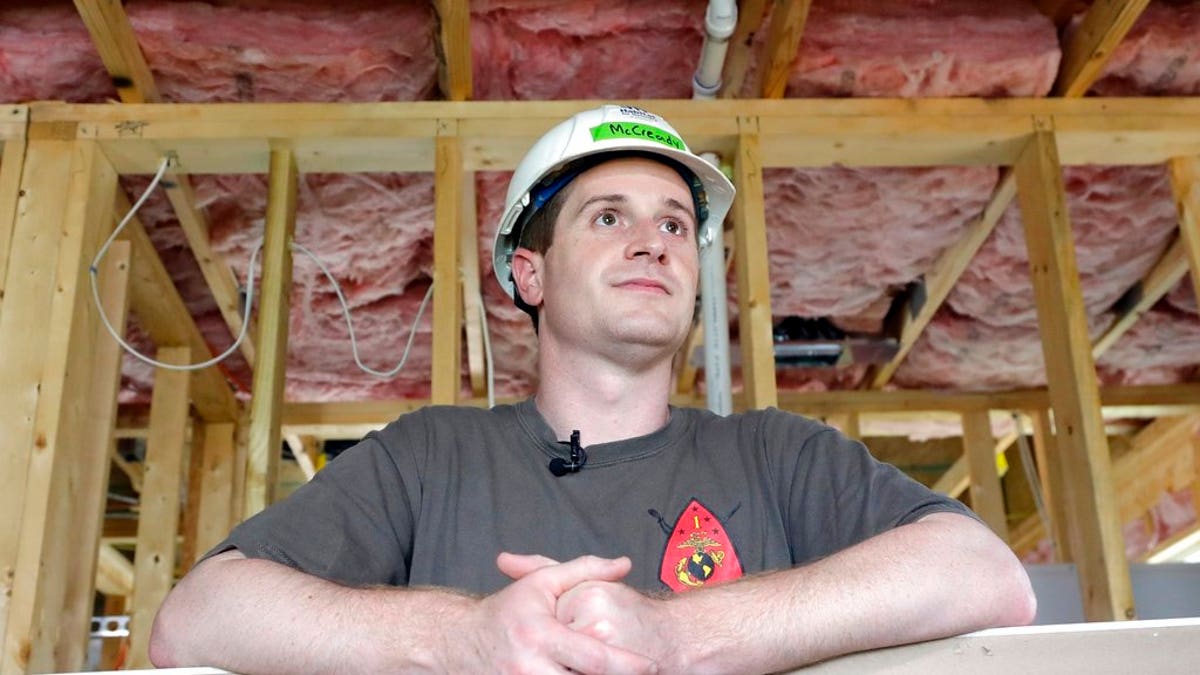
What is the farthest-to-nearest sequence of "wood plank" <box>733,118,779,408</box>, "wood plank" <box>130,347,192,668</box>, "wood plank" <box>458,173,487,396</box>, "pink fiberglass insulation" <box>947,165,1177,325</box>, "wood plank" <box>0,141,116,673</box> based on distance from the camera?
1. "wood plank" <box>130,347,192,668</box>
2. "pink fiberglass insulation" <box>947,165,1177,325</box>
3. "wood plank" <box>458,173,487,396</box>
4. "wood plank" <box>733,118,779,408</box>
5. "wood plank" <box>0,141,116,673</box>

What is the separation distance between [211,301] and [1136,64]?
313 centimetres

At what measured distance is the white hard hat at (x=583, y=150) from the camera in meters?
1.80

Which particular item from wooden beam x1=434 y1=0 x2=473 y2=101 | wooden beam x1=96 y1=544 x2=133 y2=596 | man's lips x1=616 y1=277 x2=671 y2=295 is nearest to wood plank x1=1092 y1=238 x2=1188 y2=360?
wooden beam x1=434 y1=0 x2=473 y2=101

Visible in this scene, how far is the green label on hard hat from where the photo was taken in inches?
71.2

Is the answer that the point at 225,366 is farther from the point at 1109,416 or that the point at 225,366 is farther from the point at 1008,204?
the point at 1109,416

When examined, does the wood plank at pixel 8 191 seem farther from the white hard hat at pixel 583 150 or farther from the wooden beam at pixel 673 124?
the white hard hat at pixel 583 150

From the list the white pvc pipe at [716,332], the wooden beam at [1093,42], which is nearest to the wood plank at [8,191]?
the white pvc pipe at [716,332]

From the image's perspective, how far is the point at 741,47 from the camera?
3.00m

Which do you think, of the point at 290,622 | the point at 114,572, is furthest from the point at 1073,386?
the point at 114,572

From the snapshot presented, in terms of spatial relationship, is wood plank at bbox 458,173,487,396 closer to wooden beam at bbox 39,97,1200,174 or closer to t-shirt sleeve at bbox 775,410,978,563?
wooden beam at bbox 39,97,1200,174

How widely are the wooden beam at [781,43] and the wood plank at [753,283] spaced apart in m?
0.17

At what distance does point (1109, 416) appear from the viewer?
17.6 feet

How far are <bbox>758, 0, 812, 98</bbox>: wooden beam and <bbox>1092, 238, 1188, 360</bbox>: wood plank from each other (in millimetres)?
1832

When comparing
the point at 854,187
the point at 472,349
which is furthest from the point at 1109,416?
the point at 472,349
